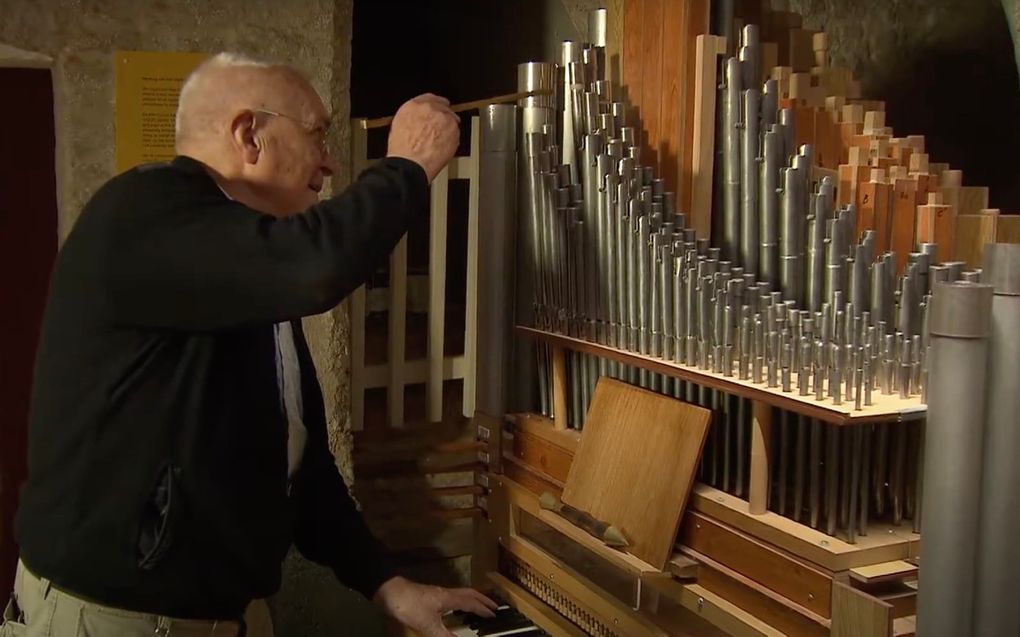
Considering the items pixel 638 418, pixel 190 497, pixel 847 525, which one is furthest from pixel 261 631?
pixel 847 525

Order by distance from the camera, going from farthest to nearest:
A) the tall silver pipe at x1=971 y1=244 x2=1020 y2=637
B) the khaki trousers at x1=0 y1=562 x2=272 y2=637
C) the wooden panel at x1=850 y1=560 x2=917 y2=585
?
the wooden panel at x1=850 y1=560 x2=917 y2=585 → the tall silver pipe at x1=971 y1=244 x2=1020 y2=637 → the khaki trousers at x1=0 y1=562 x2=272 y2=637

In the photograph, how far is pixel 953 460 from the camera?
1368 mm

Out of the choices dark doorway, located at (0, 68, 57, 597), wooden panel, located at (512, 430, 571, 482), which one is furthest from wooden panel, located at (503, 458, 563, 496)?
dark doorway, located at (0, 68, 57, 597)

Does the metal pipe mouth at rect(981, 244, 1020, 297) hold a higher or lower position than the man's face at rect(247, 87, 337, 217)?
lower

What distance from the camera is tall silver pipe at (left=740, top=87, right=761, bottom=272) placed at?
174cm

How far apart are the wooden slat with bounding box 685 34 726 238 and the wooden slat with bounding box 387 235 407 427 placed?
0.92 m

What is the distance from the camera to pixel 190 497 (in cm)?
124

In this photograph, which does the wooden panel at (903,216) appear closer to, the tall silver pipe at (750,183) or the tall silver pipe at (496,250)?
the tall silver pipe at (750,183)

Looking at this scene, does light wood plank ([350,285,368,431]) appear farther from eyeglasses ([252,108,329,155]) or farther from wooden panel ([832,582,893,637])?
wooden panel ([832,582,893,637])

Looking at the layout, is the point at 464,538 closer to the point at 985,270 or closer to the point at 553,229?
the point at 553,229

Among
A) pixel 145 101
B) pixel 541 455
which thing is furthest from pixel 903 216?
pixel 145 101

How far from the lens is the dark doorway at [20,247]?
218cm

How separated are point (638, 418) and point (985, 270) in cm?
70

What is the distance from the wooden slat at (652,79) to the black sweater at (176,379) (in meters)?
0.86
